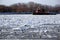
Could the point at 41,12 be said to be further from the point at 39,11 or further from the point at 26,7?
the point at 26,7

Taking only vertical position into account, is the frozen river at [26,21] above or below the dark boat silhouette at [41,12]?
above

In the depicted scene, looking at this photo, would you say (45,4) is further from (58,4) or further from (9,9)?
(9,9)

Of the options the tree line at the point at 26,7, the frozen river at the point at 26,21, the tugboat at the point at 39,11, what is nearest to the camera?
the frozen river at the point at 26,21

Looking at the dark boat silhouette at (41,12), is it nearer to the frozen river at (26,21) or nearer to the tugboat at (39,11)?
the tugboat at (39,11)

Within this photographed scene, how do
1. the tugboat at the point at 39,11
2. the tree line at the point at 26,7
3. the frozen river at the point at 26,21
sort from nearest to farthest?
the frozen river at the point at 26,21 → the tugboat at the point at 39,11 → the tree line at the point at 26,7

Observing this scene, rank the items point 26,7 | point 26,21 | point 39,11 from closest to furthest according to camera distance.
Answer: point 26,21
point 39,11
point 26,7

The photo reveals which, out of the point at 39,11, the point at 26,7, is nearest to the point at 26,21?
the point at 39,11

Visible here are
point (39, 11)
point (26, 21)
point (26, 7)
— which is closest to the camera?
point (26, 21)

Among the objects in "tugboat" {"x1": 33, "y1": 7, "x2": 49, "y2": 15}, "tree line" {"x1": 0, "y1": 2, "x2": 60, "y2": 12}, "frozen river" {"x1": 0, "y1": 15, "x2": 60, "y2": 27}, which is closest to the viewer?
"frozen river" {"x1": 0, "y1": 15, "x2": 60, "y2": 27}

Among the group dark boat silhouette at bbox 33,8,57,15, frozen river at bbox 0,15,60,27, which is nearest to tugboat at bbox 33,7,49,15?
dark boat silhouette at bbox 33,8,57,15

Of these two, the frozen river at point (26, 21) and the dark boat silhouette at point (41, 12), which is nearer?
the frozen river at point (26, 21)

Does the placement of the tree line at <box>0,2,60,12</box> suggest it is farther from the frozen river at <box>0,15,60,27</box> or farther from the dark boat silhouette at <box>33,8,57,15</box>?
the frozen river at <box>0,15,60,27</box>

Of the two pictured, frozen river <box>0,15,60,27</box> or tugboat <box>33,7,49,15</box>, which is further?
tugboat <box>33,7,49,15</box>

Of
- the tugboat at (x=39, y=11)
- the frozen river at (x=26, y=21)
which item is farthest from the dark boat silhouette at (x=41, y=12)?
the frozen river at (x=26, y=21)
